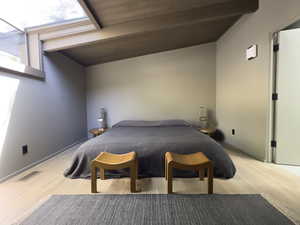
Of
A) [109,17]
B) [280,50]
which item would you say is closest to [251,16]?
[280,50]

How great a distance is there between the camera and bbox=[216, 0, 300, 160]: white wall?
2.50 metres

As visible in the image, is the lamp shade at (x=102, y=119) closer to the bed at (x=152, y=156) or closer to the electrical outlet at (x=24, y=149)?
the electrical outlet at (x=24, y=149)

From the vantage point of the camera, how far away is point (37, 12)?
2.35 metres

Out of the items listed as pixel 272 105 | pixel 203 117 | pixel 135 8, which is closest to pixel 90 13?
pixel 135 8

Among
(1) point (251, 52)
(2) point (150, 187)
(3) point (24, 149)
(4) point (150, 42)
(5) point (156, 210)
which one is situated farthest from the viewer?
(4) point (150, 42)

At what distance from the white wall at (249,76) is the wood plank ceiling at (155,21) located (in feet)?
0.91

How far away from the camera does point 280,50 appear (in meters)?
2.50

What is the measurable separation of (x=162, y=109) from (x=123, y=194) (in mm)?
2860

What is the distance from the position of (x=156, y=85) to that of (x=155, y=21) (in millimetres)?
1800

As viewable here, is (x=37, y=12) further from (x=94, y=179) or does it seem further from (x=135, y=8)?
(x=94, y=179)

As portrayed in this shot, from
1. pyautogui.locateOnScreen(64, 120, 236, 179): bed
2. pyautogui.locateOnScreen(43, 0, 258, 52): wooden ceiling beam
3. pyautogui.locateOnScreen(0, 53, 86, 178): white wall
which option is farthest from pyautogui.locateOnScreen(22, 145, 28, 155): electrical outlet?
pyautogui.locateOnScreen(43, 0, 258, 52): wooden ceiling beam

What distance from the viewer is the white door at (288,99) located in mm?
2482

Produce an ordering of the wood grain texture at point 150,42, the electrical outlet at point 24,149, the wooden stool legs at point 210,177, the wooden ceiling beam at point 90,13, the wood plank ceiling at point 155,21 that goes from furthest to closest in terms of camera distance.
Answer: the wood grain texture at point 150,42, the electrical outlet at point 24,149, the wood plank ceiling at point 155,21, the wooden ceiling beam at point 90,13, the wooden stool legs at point 210,177

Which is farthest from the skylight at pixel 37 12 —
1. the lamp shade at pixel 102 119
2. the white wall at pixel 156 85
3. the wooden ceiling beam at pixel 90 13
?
the lamp shade at pixel 102 119
